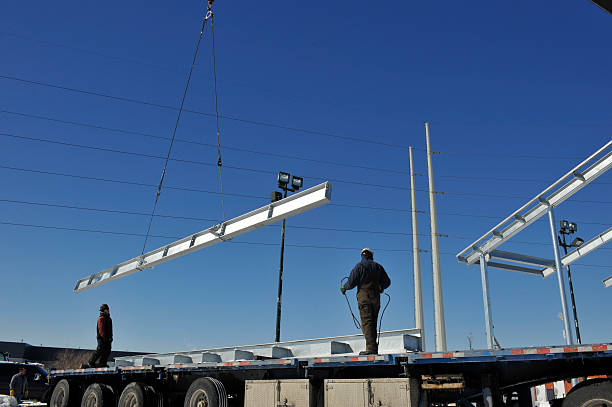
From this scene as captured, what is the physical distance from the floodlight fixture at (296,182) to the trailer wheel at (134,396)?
39.9ft

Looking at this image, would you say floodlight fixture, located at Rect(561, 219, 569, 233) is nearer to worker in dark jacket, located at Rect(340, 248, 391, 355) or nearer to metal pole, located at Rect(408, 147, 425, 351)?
metal pole, located at Rect(408, 147, 425, 351)

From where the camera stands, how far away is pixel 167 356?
38.3 feet

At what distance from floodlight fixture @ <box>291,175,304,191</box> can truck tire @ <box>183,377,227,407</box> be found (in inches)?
507

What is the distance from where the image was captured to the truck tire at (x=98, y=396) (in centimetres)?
1152

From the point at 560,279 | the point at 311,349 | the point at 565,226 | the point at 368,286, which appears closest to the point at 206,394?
the point at 311,349

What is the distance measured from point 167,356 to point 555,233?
9360mm

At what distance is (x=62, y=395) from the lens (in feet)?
43.7

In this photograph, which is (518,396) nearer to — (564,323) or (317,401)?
(317,401)

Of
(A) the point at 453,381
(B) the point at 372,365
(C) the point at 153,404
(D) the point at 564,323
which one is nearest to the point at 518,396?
(A) the point at 453,381

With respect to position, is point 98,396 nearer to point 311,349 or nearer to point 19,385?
point 19,385

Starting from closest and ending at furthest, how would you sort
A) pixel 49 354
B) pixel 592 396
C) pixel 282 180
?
1. pixel 592 396
2. pixel 282 180
3. pixel 49 354

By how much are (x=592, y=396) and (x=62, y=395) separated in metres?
12.3

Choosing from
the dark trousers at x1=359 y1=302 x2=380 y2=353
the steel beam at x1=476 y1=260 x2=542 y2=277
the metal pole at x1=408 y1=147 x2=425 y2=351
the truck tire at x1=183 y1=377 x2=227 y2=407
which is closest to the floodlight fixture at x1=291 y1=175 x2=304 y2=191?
the metal pole at x1=408 y1=147 x2=425 y2=351

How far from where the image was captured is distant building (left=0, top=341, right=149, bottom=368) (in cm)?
4452
